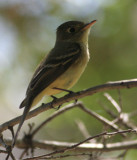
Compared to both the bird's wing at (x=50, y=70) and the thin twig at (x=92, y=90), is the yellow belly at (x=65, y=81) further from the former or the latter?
the thin twig at (x=92, y=90)

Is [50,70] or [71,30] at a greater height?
[71,30]

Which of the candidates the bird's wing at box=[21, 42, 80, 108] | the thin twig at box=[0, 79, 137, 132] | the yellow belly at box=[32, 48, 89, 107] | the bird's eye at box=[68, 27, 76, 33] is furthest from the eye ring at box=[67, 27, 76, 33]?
the thin twig at box=[0, 79, 137, 132]

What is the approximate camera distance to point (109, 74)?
5777 millimetres

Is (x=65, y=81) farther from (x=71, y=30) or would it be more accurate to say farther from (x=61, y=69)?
(x=71, y=30)

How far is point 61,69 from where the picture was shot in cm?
483

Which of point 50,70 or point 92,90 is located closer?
point 92,90

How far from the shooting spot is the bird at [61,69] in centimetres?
461

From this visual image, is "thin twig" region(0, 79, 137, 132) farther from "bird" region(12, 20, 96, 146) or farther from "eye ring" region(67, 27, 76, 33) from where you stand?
"eye ring" region(67, 27, 76, 33)

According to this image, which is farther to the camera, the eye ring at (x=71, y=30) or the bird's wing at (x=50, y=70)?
the eye ring at (x=71, y=30)

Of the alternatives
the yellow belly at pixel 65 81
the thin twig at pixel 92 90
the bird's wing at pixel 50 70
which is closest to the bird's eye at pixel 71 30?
the bird's wing at pixel 50 70

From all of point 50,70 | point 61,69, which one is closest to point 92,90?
point 61,69

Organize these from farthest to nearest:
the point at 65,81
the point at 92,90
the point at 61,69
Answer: the point at 61,69
the point at 65,81
the point at 92,90

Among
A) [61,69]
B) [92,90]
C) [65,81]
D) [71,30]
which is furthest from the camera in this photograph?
[71,30]

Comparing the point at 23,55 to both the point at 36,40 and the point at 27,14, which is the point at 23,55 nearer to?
the point at 36,40
